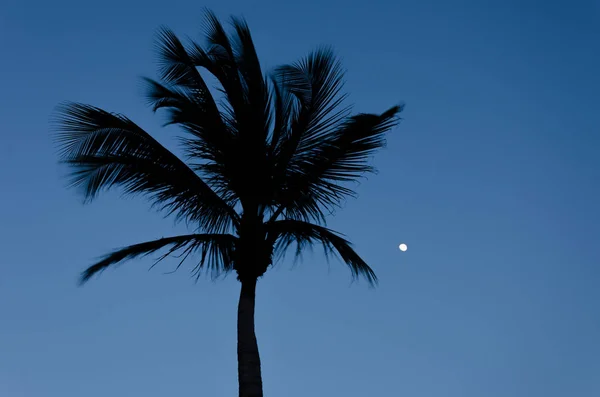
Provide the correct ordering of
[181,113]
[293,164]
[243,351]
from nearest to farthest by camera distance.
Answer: [243,351] → [181,113] → [293,164]

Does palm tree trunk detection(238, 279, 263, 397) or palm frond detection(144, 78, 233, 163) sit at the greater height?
palm frond detection(144, 78, 233, 163)

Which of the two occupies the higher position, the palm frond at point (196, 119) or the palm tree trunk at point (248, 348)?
the palm frond at point (196, 119)

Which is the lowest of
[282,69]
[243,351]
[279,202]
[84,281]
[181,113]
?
[243,351]

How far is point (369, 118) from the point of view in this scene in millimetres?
11109

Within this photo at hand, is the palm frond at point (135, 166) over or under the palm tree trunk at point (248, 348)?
over

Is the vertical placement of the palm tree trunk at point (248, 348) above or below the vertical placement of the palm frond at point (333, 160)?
below

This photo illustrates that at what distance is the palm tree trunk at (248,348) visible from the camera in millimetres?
9305

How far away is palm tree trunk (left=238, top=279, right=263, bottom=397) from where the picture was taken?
930cm

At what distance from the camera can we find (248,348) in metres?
9.64

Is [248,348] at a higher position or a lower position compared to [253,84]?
lower

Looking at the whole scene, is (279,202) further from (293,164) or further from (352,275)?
(352,275)

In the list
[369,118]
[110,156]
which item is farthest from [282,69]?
[110,156]

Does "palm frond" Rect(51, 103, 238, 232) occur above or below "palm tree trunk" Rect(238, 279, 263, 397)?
above

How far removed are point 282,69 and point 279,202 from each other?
2192 mm
